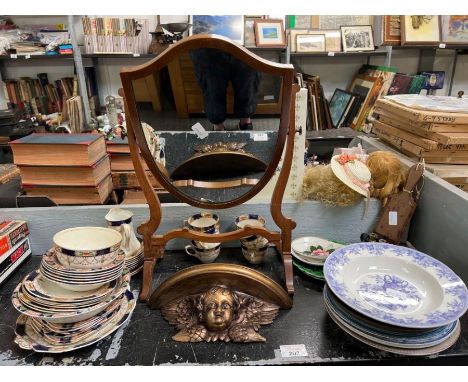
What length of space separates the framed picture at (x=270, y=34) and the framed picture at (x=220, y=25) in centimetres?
18

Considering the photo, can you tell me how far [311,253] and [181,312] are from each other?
373 millimetres

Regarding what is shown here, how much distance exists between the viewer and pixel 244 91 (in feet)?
2.80

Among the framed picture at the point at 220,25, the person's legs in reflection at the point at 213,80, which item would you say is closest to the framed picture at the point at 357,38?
the framed picture at the point at 220,25

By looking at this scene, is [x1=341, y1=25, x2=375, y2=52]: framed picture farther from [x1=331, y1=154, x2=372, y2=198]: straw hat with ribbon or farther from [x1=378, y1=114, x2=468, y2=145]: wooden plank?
[x1=331, y1=154, x2=372, y2=198]: straw hat with ribbon

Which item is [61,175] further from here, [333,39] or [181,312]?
[333,39]

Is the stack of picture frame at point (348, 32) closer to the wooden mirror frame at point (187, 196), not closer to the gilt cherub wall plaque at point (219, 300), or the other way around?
the wooden mirror frame at point (187, 196)

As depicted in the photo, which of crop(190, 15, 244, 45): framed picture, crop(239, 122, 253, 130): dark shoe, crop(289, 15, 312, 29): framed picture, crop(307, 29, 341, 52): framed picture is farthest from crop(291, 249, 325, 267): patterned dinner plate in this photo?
crop(289, 15, 312, 29): framed picture

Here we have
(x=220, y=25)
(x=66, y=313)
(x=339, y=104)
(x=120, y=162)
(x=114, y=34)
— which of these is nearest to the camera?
(x=66, y=313)

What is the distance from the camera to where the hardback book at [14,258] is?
0.88 m

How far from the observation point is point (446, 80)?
306 cm

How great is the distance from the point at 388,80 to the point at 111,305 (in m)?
2.55

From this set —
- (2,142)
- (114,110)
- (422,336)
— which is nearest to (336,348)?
(422,336)

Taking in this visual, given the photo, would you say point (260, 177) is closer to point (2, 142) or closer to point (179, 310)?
point (179, 310)

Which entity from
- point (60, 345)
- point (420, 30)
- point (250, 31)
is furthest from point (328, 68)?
point (60, 345)
